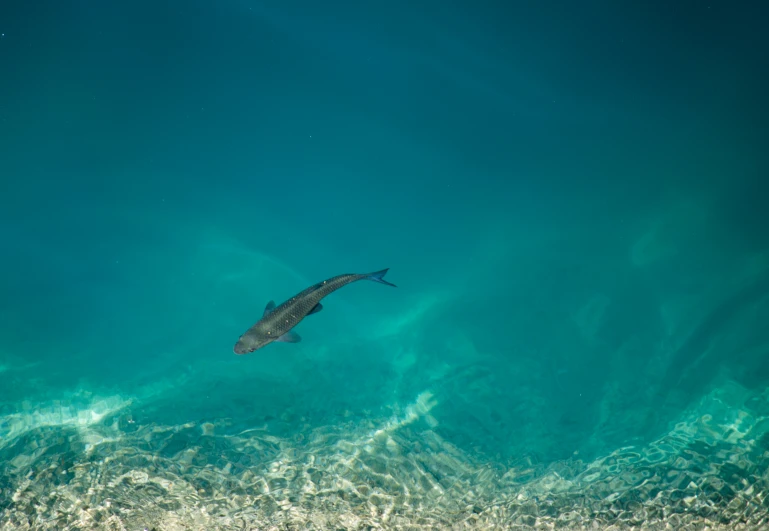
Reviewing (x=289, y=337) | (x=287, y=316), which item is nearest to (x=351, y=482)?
(x=289, y=337)

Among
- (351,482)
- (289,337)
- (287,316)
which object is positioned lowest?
(351,482)

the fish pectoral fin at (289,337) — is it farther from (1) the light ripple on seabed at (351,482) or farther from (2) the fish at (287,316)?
(1) the light ripple on seabed at (351,482)

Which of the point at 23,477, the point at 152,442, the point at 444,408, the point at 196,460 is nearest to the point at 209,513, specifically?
the point at 196,460

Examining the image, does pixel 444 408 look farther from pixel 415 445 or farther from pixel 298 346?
pixel 298 346

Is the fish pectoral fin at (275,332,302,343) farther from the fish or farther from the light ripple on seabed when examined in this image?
the light ripple on seabed

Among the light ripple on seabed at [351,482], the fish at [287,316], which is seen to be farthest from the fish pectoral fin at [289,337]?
the light ripple on seabed at [351,482]

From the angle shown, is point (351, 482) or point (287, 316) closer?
point (287, 316)

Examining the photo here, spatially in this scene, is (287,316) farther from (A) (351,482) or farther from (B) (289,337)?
(A) (351,482)

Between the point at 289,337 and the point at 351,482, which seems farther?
the point at 351,482

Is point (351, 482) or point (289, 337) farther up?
point (289, 337)

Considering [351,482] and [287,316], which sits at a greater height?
[287,316]
